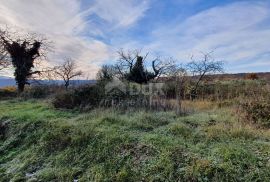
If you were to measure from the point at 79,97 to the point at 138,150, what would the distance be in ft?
21.9

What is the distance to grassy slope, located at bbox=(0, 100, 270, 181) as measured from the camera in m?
4.78

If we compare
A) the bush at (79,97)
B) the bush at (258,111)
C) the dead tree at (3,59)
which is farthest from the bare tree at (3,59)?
the bush at (258,111)

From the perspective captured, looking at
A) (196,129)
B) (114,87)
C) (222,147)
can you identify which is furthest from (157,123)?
(114,87)

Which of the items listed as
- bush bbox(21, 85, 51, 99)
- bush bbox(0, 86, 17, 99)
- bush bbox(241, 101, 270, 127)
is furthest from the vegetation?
bush bbox(0, 86, 17, 99)

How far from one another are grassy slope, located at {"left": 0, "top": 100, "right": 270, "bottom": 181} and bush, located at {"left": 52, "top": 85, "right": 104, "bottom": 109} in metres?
2.99

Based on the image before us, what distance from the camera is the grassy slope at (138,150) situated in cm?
478

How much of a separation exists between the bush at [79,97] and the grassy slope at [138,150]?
9.82ft

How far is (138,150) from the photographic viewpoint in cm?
578

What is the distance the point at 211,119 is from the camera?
7.72m

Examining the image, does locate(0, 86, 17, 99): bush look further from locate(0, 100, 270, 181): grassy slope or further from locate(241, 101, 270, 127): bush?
locate(241, 101, 270, 127): bush

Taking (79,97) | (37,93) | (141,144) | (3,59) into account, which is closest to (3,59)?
(3,59)

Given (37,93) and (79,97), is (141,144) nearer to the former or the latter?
(79,97)

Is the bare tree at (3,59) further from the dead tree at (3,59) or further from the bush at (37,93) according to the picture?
the bush at (37,93)

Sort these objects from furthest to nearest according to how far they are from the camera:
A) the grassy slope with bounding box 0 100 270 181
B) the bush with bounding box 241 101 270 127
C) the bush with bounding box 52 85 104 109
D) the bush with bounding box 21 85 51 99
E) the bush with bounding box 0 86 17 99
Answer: the bush with bounding box 0 86 17 99, the bush with bounding box 21 85 51 99, the bush with bounding box 52 85 104 109, the bush with bounding box 241 101 270 127, the grassy slope with bounding box 0 100 270 181
